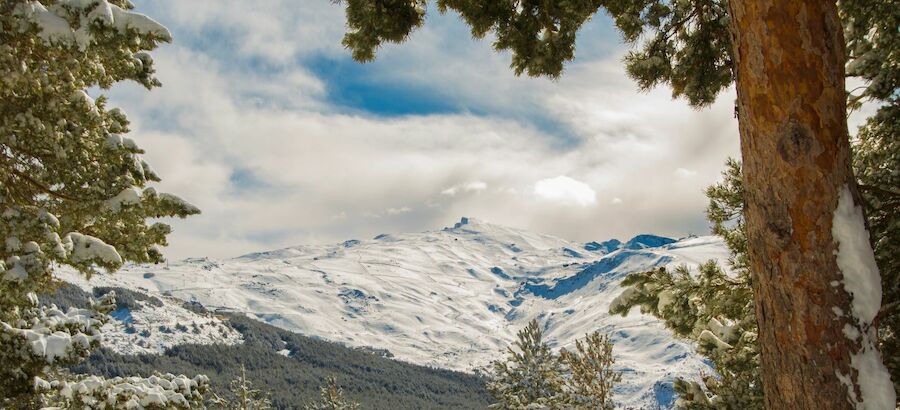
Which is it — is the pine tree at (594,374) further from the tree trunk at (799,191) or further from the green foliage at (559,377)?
the tree trunk at (799,191)

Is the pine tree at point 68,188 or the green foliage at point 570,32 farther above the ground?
the green foliage at point 570,32

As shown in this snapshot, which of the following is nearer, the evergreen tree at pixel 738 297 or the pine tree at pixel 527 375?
the evergreen tree at pixel 738 297

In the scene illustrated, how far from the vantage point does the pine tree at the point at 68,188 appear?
4.80 meters

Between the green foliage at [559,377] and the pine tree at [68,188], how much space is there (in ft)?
43.6

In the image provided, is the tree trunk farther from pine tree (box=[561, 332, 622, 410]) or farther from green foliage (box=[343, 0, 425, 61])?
pine tree (box=[561, 332, 622, 410])

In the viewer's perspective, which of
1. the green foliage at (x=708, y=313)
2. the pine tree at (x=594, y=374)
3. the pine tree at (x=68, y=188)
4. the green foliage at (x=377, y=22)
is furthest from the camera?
the pine tree at (x=594, y=374)

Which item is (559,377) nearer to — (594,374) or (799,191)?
(594,374)

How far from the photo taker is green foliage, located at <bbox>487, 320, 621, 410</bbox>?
18797mm

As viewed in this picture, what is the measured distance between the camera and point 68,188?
707cm

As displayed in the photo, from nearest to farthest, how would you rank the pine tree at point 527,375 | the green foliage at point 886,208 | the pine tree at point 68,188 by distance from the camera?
the pine tree at point 68,188 → the green foliage at point 886,208 → the pine tree at point 527,375

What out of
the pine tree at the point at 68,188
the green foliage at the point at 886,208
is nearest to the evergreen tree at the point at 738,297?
the green foliage at the point at 886,208

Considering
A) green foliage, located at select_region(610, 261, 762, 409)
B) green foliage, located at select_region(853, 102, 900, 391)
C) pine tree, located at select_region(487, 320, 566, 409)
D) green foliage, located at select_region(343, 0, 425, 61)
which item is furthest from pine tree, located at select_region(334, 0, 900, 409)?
pine tree, located at select_region(487, 320, 566, 409)

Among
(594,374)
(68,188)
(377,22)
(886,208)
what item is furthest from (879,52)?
(594,374)

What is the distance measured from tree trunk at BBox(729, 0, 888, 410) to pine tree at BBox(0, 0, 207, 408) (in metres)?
4.34
